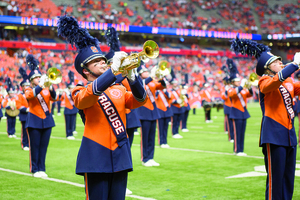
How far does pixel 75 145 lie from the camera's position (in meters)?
10.7

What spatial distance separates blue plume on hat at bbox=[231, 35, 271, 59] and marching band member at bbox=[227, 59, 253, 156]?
388cm

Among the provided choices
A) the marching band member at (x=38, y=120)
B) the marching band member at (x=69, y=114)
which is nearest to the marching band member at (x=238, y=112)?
the marching band member at (x=38, y=120)

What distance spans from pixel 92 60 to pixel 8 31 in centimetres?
2831

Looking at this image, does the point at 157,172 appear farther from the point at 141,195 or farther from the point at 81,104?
the point at 81,104

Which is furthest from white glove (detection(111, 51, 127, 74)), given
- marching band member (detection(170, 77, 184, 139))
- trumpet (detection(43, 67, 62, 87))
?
marching band member (detection(170, 77, 184, 139))

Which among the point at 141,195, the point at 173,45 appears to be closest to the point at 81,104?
the point at 141,195

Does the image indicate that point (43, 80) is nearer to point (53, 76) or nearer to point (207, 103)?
point (53, 76)

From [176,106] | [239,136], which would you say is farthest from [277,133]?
[176,106]

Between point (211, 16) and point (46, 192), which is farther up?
Answer: point (211, 16)

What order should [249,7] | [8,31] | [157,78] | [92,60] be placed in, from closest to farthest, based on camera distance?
[92,60]
[157,78]
[8,31]
[249,7]

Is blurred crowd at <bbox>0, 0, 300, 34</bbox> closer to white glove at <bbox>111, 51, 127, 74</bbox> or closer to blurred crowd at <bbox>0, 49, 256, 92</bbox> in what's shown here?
blurred crowd at <bbox>0, 49, 256, 92</bbox>

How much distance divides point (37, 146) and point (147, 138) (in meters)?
2.09

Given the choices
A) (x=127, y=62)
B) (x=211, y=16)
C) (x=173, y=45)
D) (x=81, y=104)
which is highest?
(x=211, y=16)

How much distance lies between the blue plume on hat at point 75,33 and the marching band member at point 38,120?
3164 mm
